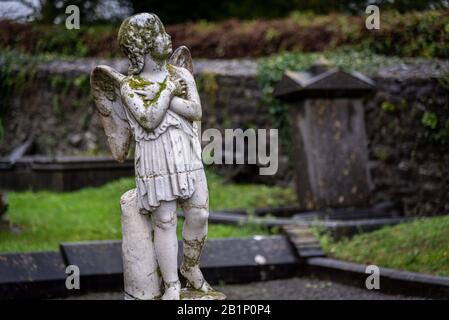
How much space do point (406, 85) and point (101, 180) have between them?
20.6 feet

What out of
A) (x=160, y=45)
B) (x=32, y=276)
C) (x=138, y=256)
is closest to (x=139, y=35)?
(x=160, y=45)

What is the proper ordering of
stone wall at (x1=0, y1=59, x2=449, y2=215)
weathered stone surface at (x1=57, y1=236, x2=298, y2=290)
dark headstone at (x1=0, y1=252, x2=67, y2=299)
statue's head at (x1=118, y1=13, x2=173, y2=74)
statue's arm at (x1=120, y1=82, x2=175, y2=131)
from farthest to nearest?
stone wall at (x1=0, y1=59, x2=449, y2=215) < weathered stone surface at (x1=57, y1=236, x2=298, y2=290) < dark headstone at (x1=0, y1=252, x2=67, y2=299) < statue's head at (x1=118, y1=13, x2=173, y2=74) < statue's arm at (x1=120, y1=82, x2=175, y2=131)

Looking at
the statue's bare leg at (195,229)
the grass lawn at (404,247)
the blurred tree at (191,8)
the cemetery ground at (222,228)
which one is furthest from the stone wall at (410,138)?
the blurred tree at (191,8)

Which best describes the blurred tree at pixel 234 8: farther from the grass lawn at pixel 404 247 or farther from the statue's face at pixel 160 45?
the statue's face at pixel 160 45

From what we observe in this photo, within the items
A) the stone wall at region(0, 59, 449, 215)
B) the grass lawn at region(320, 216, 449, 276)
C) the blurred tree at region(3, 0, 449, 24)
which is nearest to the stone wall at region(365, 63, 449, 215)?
the stone wall at region(0, 59, 449, 215)

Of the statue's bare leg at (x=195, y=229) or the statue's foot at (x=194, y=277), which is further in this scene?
the statue's foot at (x=194, y=277)

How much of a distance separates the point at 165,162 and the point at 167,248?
24.5 inches

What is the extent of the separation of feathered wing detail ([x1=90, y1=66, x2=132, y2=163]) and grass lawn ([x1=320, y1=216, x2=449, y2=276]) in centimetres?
337

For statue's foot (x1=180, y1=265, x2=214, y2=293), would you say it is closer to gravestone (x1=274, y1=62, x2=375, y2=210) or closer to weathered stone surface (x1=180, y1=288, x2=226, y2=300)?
weathered stone surface (x1=180, y1=288, x2=226, y2=300)

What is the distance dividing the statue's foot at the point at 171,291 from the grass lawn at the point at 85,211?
11.7 feet

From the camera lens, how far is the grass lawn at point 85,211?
32.4ft

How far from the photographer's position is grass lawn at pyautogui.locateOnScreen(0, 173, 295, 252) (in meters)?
9.88

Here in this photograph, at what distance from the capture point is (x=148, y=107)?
5539 mm
